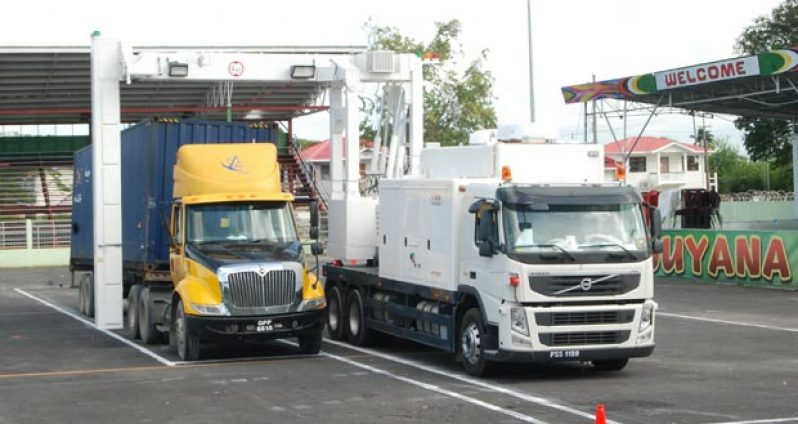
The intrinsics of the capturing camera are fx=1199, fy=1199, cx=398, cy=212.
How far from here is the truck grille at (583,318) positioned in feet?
49.3

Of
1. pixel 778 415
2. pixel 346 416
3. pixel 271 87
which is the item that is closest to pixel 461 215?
pixel 346 416

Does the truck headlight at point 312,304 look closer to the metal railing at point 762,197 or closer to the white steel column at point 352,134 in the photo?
the white steel column at point 352,134

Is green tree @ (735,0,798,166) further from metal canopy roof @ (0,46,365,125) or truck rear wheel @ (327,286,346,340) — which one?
truck rear wheel @ (327,286,346,340)

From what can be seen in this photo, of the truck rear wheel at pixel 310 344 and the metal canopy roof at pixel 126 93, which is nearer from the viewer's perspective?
the truck rear wheel at pixel 310 344

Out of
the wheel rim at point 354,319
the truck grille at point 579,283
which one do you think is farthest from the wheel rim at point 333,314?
the truck grille at point 579,283

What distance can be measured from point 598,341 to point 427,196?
3415 mm

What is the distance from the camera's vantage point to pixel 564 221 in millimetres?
15242

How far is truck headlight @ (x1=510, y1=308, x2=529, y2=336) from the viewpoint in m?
14.9

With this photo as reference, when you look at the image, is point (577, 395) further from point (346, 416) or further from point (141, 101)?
point (141, 101)

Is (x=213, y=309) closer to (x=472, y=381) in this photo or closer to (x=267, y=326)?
(x=267, y=326)

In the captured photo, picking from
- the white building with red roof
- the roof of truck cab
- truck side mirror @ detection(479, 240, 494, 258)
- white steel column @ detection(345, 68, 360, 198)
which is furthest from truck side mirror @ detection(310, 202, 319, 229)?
the white building with red roof

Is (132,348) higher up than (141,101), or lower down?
lower down

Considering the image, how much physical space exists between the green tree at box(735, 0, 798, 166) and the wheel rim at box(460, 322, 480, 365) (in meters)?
51.2

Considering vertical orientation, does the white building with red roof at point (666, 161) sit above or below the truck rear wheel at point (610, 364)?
above
